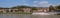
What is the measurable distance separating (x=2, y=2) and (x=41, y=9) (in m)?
1.30

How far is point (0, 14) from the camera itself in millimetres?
4680

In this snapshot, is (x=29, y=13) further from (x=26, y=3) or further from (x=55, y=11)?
(x=55, y=11)

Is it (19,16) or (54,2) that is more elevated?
Answer: (54,2)

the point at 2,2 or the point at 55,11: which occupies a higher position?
the point at 2,2

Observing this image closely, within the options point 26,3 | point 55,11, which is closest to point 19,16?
point 26,3

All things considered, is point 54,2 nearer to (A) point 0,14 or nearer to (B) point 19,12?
(B) point 19,12

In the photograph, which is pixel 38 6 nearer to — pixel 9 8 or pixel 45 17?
pixel 45 17

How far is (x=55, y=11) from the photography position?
441 centimetres

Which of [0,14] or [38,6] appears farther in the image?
[0,14]

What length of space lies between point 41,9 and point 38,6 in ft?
0.45

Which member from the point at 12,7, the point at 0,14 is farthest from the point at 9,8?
the point at 0,14

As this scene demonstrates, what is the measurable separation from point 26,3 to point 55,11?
0.99 metres

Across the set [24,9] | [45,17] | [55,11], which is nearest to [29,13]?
[24,9]

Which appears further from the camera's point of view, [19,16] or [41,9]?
[19,16]
